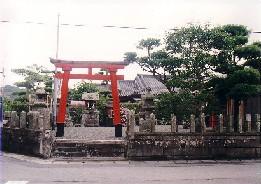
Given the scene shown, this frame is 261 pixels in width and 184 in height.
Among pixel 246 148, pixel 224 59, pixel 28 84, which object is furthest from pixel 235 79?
pixel 28 84

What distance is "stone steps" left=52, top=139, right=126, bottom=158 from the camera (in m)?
15.1

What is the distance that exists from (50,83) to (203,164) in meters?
29.9

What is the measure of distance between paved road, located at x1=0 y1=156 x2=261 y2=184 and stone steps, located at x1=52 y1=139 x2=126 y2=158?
3.32ft

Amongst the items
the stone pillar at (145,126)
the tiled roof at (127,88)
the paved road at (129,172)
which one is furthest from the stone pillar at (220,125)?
the tiled roof at (127,88)

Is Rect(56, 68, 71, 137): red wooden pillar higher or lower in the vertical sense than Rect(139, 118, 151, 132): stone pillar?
higher

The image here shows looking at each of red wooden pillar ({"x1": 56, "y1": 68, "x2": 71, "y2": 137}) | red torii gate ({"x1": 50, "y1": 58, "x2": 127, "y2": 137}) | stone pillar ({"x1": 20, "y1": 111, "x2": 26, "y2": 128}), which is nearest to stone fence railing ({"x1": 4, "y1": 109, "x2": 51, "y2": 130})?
stone pillar ({"x1": 20, "y1": 111, "x2": 26, "y2": 128})

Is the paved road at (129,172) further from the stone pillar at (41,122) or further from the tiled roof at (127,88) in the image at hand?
the tiled roof at (127,88)

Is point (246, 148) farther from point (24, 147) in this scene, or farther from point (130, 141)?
point (24, 147)

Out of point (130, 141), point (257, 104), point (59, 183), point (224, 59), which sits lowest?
point (59, 183)

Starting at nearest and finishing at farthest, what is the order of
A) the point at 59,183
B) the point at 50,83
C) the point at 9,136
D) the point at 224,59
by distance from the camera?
the point at 59,183 → the point at 9,136 → the point at 224,59 → the point at 50,83

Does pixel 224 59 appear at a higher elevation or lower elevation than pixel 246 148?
higher

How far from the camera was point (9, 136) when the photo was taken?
17453 millimetres

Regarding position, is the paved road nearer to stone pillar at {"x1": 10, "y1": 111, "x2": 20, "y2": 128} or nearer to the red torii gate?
stone pillar at {"x1": 10, "y1": 111, "x2": 20, "y2": 128}

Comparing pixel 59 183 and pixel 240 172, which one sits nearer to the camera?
pixel 59 183
